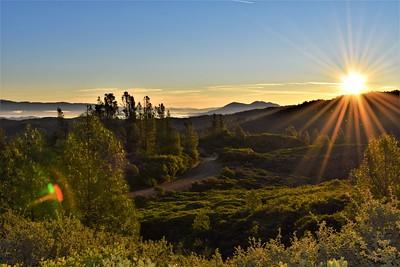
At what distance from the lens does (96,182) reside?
32.7 meters

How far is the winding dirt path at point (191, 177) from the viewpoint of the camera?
7912cm

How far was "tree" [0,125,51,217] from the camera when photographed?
34406 millimetres

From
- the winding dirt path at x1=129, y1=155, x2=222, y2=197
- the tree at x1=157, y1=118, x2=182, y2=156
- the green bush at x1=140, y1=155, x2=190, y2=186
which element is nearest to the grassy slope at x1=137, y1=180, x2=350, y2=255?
the winding dirt path at x1=129, y1=155, x2=222, y2=197

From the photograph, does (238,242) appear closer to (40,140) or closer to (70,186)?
(70,186)

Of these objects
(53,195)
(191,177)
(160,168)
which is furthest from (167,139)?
(53,195)

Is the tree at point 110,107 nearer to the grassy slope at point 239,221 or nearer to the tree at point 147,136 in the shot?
the tree at point 147,136

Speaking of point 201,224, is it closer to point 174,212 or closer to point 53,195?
point 174,212

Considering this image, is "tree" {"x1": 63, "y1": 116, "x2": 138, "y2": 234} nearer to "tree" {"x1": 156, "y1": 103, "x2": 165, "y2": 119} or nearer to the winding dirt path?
the winding dirt path

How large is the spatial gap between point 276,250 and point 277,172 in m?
91.8

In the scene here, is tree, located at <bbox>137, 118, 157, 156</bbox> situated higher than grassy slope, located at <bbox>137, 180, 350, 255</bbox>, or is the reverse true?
tree, located at <bbox>137, 118, 157, 156</bbox>

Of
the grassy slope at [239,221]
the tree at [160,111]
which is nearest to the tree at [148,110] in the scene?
the tree at [160,111]

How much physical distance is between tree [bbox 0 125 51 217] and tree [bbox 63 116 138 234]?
130 inches

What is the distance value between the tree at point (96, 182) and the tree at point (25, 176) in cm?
331

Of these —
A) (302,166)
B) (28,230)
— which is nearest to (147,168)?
(302,166)
